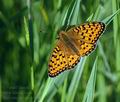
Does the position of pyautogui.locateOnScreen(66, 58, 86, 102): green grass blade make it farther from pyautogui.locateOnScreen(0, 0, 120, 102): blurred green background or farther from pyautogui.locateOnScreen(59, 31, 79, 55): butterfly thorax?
pyautogui.locateOnScreen(59, 31, 79, 55): butterfly thorax

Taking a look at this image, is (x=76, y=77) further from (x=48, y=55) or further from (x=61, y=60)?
(x=48, y=55)

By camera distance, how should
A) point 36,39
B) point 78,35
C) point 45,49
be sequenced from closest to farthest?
Answer: point 78,35
point 36,39
point 45,49

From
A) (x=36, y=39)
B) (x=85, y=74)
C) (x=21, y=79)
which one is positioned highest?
(x=36, y=39)

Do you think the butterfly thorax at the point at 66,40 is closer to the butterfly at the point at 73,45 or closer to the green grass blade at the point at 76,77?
the butterfly at the point at 73,45

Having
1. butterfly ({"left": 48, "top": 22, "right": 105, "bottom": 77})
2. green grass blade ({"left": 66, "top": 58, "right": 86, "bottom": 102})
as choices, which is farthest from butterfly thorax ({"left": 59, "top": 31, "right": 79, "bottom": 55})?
green grass blade ({"left": 66, "top": 58, "right": 86, "bottom": 102})

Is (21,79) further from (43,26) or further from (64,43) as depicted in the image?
(64,43)

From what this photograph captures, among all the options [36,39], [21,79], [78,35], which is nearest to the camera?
[78,35]

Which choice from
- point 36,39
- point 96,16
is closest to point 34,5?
point 36,39
